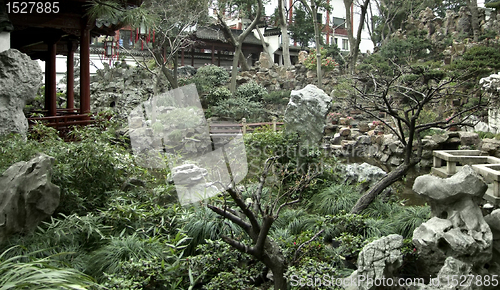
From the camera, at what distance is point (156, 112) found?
1055 cm

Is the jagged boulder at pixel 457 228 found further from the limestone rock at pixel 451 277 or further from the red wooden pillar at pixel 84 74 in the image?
the red wooden pillar at pixel 84 74

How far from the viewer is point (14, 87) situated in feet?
16.7

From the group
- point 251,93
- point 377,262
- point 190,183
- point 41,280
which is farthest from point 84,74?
point 251,93

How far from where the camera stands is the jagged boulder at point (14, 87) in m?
4.98

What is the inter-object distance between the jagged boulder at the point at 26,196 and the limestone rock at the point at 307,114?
13.3ft

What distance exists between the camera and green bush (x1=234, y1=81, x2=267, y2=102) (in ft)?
49.7

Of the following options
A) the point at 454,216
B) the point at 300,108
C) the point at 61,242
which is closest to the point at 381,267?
the point at 454,216

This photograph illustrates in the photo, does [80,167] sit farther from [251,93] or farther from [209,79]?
[209,79]

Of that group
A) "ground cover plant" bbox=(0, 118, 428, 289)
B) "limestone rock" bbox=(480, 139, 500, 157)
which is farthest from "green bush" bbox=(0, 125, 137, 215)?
"limestone rock" bbox=(480, 139, 500, 157)

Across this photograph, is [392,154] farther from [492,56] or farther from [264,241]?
[264,241]

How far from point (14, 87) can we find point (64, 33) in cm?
409

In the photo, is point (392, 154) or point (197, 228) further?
point (392, 154)

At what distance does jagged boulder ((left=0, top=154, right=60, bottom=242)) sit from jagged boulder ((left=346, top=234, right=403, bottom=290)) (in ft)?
7.99

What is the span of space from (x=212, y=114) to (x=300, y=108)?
23.8ft
